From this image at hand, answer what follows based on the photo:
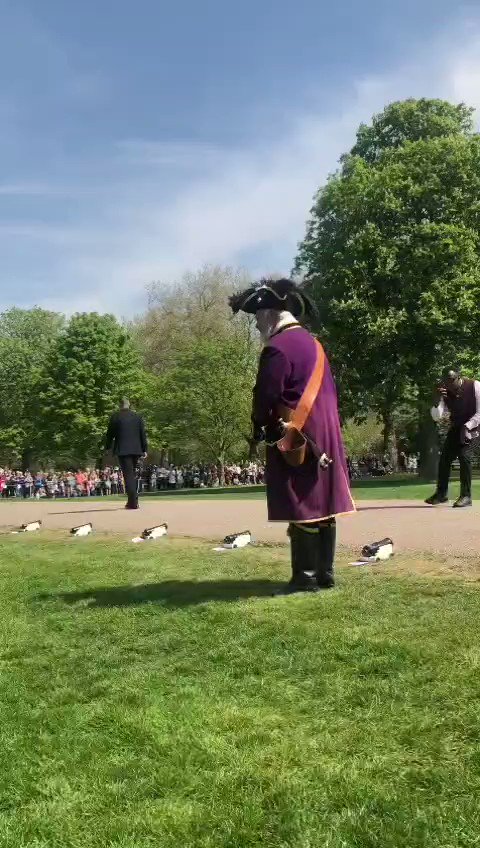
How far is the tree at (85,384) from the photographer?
56.5 meters

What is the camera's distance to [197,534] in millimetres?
10242

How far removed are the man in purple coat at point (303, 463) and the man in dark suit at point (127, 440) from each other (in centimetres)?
981

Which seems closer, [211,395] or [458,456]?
[458,456]

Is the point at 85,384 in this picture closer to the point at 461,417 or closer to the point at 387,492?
the point at 387,492

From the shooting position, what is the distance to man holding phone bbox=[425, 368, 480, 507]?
11.7 meters

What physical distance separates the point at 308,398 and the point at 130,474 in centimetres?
1035

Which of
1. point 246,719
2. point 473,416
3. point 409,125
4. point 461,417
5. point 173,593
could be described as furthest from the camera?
point 409,125

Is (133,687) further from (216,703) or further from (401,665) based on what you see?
(401,665)

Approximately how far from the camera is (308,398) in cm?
602

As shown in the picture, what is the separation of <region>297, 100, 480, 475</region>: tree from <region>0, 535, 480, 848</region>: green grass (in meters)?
23.7

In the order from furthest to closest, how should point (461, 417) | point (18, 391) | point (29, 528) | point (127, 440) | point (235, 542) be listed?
point (18, 391) < point (127, 440) < point (29, 528) < point (461, 417) < point (235, 542)

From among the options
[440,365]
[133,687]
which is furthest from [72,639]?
[440,365]

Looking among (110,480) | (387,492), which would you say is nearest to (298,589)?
(387,492)

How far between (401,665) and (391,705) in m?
0.52
